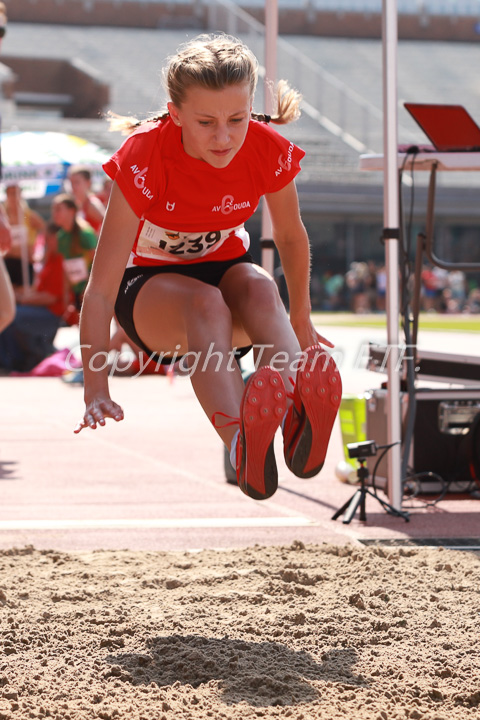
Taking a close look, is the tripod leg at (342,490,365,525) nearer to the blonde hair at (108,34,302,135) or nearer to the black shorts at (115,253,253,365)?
the black shorts at (115,253,253,365)

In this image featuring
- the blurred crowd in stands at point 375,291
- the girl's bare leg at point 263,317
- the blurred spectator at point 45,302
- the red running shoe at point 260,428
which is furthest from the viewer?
the blurred crowd in stands at point 375,291

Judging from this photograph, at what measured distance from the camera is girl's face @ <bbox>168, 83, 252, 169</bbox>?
10.9 feet

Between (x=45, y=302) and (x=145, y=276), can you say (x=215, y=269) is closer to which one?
(x=145, y=276)

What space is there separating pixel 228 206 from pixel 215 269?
0.29 meters

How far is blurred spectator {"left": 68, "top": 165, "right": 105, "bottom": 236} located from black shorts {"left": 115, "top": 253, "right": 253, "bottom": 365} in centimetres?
826

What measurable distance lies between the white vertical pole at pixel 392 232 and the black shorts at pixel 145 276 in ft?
5.38

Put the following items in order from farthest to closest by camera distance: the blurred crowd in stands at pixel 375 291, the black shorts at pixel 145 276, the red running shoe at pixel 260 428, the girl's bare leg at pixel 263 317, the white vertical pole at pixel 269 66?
→ the blurred crowd in stands at pixel 375 291 < the white vertical pole at pixel 269 66 < the black shorts at pixel 145 276 < the girl's bare leg at pixel 263 317 < the red running shoe at pixel 260 428

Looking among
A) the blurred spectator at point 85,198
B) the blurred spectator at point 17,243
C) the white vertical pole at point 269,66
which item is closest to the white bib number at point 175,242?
the white vertical pole at point 269,66

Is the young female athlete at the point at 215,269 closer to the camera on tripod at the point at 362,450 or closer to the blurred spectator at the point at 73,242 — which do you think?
the camera on tripod at the point at 362,450

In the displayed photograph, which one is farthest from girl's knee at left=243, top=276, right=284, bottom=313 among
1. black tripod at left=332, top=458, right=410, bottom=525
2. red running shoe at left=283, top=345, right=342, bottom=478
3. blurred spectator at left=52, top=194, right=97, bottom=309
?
blurred spectator at left=52, top=194, right=97, bottom=309

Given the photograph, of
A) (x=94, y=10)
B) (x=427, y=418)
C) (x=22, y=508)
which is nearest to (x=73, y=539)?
(x=22, y=508)

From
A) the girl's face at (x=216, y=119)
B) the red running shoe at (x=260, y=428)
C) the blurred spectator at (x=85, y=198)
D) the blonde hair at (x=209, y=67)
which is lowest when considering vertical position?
the red running shoe at (x=260, y=428)

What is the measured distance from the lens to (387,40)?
5.29m

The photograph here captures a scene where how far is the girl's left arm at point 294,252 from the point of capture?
3.87 m
